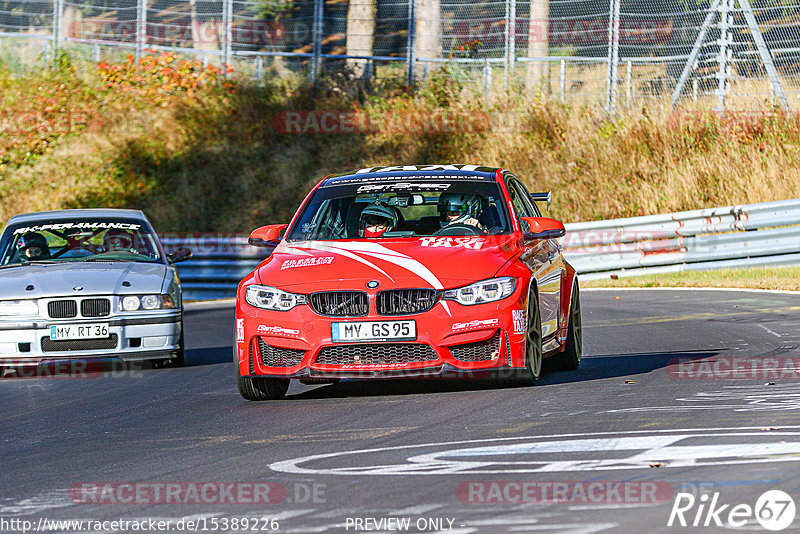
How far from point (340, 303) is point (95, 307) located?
3.74m

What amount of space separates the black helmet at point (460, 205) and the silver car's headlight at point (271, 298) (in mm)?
Result: 1641

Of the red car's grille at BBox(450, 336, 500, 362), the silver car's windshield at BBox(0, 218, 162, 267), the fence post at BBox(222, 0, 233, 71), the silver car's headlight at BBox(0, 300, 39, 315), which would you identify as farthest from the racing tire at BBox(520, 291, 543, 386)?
the fence post at BBox(222, 0, 233, 71)

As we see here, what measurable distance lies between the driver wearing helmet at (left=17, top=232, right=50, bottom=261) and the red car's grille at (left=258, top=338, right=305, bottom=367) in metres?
4.71

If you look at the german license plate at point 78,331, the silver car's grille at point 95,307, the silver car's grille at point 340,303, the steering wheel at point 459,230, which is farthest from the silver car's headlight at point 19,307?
the steering wheel at point 459,230

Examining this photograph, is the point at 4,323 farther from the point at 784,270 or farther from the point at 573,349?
the point at 784,270

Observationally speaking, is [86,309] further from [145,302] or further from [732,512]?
[732,512]

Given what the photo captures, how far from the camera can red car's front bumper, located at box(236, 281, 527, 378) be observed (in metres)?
8.58

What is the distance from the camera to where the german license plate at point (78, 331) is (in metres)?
11.5

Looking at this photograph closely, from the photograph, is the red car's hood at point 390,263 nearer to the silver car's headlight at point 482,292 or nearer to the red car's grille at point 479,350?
the silver car's headlight at point 482,292

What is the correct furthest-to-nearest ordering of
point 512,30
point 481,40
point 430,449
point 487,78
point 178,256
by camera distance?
1. point 487,78
2. point 481,40
3. point 512,30
4. point 178,256
5. point 430,449

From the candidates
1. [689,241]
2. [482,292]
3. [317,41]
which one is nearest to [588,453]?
[482,292]

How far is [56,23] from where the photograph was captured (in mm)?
33812

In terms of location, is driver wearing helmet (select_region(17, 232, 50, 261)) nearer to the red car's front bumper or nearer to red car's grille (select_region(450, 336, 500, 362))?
the red car's front bumper

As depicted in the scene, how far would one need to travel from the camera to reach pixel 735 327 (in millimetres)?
13281
